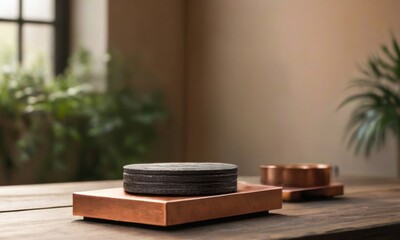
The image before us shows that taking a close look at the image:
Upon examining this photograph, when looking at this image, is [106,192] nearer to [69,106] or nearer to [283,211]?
[283,211]

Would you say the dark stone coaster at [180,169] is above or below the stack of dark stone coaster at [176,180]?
above

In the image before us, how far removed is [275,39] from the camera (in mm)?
4121

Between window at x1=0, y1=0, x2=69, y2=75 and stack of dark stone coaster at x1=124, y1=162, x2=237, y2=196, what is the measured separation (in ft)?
10.7

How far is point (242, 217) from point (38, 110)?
120 inches

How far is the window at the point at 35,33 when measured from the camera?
→ 4.39 metres

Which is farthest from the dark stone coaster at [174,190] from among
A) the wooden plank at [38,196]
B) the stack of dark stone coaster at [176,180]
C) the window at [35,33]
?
the window at [35,33]

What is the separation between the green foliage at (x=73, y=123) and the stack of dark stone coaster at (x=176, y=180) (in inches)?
115

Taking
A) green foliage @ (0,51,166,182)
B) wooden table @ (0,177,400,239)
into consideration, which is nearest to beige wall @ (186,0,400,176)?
green foliage @ (0,51,166,182)

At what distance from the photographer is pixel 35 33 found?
4.57 m

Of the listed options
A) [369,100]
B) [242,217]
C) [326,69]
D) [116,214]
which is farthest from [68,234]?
→ [326,69]

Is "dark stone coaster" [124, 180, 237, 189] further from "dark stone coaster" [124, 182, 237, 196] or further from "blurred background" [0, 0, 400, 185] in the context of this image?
"blurred background" [0, 0, 400, 185]

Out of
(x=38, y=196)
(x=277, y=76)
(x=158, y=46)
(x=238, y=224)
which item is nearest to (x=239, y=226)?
(x=238, y=224)

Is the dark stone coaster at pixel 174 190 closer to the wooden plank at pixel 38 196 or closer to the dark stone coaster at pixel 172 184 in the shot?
the dark stone coaster at pixel 172 184

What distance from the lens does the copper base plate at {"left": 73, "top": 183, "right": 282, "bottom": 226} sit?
1.11m
